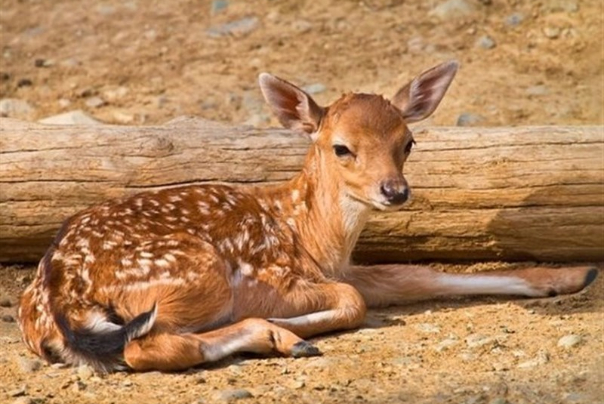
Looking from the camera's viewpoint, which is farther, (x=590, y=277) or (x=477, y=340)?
(x=590, y=277)

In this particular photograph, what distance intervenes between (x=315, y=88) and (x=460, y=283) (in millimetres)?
3907

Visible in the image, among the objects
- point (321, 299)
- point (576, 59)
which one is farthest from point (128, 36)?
point (321, 299)

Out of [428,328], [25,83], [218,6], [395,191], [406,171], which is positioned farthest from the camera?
[218,6]

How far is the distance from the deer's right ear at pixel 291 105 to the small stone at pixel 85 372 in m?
1.97

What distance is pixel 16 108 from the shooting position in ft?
41.2

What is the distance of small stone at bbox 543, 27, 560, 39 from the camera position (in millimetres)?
13234

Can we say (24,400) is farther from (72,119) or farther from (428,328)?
(72,119)

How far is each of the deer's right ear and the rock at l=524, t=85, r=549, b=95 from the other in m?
3.80

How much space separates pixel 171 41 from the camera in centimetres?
1364

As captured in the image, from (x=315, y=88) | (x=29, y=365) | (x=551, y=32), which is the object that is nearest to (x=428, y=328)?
(x=29, y=365)

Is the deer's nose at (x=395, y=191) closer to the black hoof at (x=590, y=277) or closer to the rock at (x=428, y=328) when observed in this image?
the rock at (x=428, y=328)

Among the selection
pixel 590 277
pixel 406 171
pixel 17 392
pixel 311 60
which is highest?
pixel 406 171

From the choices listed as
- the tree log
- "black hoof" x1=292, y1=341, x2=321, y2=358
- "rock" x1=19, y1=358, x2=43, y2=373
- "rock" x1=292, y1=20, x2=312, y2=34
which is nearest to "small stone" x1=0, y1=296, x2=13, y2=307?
the tree log

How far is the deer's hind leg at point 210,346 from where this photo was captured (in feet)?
25.5
